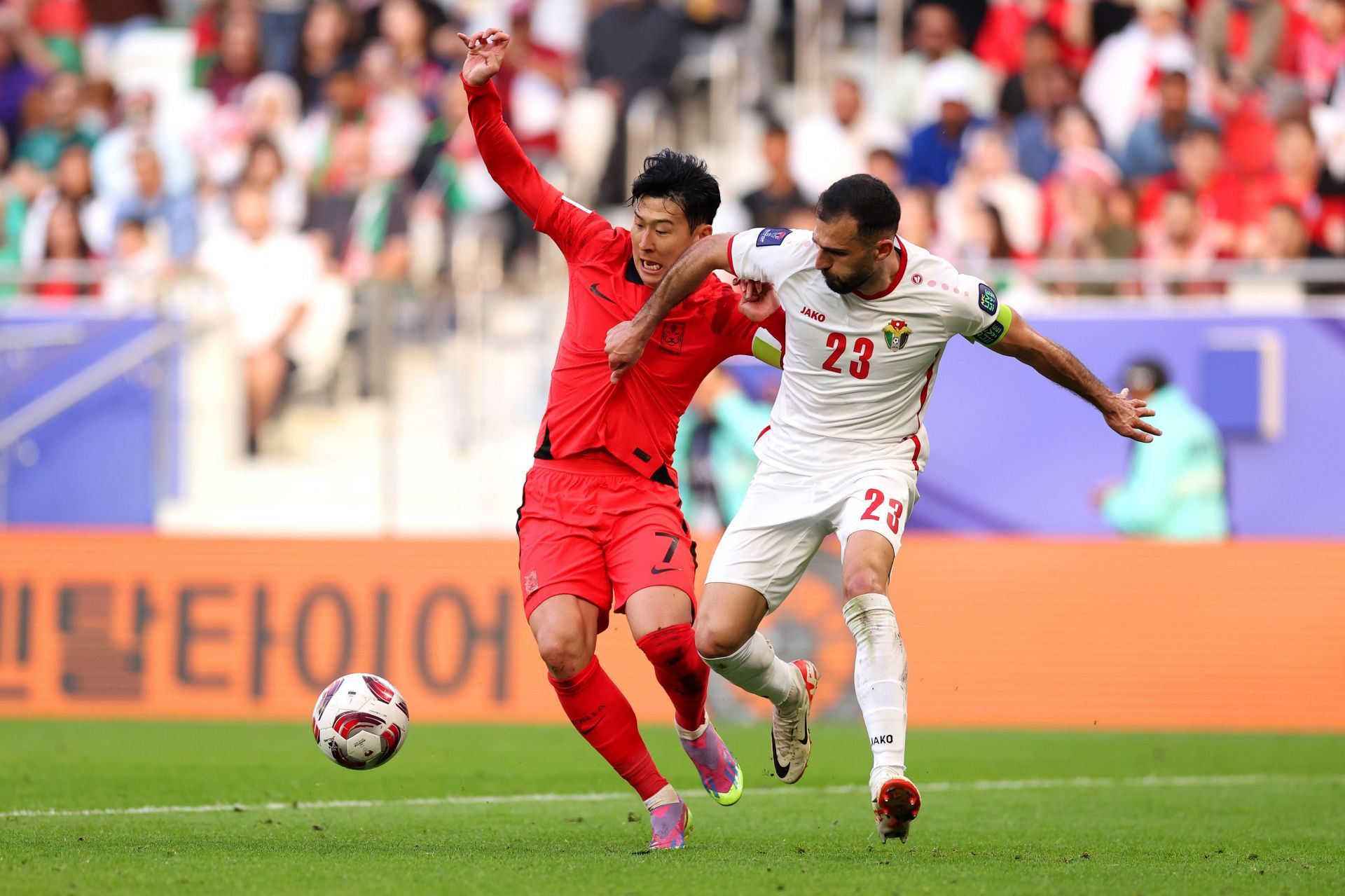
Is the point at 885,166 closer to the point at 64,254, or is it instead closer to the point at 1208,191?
the point at 1208,191

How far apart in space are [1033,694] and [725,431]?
3.50m

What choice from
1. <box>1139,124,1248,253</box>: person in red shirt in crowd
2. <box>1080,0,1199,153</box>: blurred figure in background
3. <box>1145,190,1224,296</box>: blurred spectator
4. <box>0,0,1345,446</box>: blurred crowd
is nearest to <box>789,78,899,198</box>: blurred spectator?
<box>0,0,1345,446</box>: blurred crowd

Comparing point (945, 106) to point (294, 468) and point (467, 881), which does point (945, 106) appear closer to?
point (294, 468)

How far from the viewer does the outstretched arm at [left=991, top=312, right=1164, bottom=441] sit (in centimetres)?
667

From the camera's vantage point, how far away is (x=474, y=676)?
12750 millimetres

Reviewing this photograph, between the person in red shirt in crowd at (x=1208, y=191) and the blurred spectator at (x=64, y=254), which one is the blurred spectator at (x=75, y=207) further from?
the person in red shirt in crowd at (x=1208, y=191)

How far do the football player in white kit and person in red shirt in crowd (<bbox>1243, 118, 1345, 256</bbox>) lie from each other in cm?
892

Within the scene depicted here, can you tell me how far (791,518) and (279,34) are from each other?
13551 millimetres

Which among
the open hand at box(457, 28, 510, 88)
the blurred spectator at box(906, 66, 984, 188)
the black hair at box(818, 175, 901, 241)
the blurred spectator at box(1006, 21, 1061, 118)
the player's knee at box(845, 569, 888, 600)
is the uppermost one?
the blurred spectator at box(1006, 21, 1061, 118)

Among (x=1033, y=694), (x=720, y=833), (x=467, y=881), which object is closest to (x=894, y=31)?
(x=1033, y=694)

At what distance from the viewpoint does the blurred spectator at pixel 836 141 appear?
16516 mm

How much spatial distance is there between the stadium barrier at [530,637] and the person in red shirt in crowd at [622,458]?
5.60 meters

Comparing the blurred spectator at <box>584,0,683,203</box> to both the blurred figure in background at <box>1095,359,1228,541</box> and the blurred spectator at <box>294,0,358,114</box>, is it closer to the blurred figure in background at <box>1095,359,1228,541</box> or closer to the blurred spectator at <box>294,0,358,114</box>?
the blurred spectator at <box>294,0,358,114</box>

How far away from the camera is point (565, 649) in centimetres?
666
